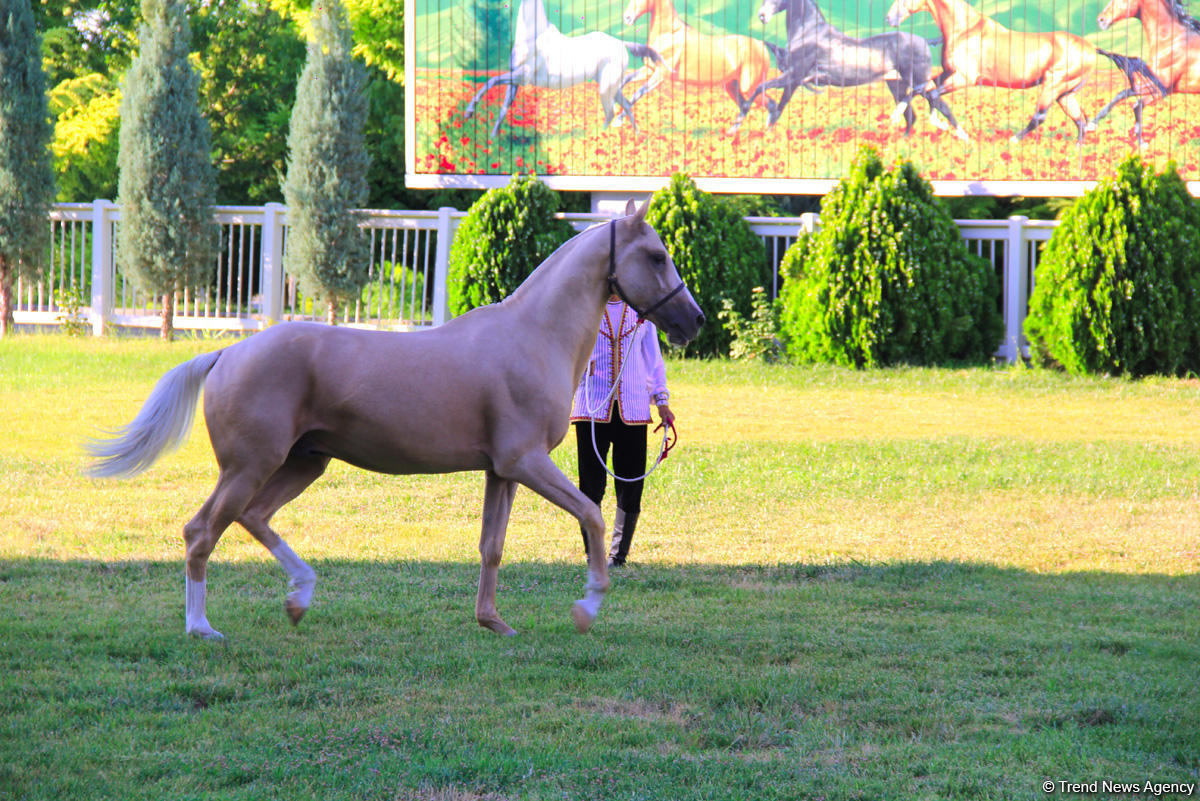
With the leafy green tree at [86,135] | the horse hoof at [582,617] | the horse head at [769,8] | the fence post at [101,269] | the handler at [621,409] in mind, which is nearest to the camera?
the horse hoof at [582,617]

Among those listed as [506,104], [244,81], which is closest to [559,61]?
[506,104]

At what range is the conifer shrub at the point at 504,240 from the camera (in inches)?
685

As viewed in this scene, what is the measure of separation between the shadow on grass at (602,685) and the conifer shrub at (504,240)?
10673 mm

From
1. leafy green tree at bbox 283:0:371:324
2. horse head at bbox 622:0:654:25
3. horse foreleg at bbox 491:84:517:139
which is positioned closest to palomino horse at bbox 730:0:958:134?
horse head at bbox 622:0:654:25

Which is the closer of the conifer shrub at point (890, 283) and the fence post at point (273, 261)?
the conifer shrub at point (890, 283)

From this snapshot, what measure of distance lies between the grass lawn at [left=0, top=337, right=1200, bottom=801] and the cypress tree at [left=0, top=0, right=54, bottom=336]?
32.1 feet

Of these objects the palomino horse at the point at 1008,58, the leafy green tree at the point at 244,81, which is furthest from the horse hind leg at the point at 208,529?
the leafy green tree at the point at 244,81

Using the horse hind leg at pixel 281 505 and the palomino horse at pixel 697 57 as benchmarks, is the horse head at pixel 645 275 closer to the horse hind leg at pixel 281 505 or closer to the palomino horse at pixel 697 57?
the horse hind leg at pixel 281 505

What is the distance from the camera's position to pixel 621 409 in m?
7.32

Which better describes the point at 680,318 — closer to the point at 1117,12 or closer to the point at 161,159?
the point at 1117,12

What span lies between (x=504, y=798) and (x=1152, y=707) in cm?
250

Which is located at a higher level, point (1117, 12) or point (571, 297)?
point (1117, 12)

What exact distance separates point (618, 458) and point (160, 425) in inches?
106

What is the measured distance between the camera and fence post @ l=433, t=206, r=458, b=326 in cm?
1845
